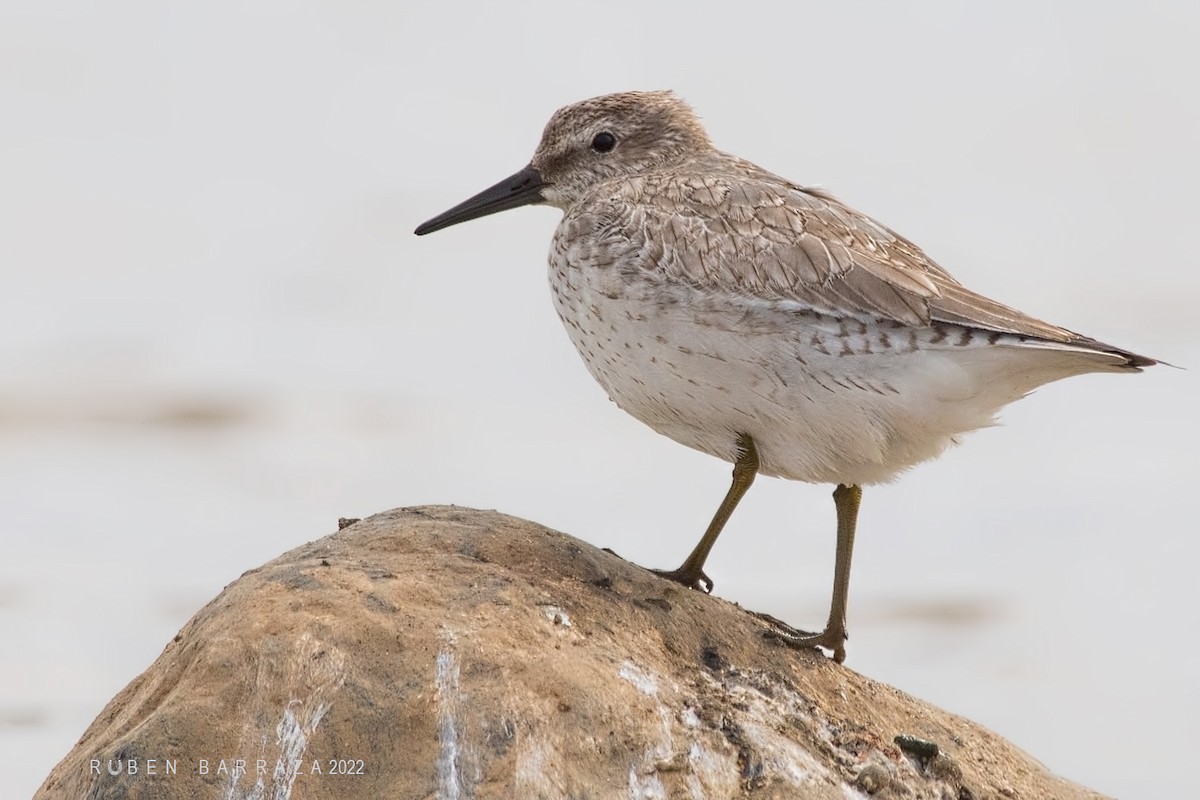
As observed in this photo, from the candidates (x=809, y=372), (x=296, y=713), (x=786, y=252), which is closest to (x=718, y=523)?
(x=809, y=372)

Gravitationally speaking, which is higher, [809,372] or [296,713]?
[809,372]

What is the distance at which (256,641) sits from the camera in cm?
502

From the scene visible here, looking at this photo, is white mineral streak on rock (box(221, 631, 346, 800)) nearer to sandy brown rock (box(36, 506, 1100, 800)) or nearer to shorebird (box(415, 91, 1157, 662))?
sandy brown rock (box(36, 506, 1100, 800))

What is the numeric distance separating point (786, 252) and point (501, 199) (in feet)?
6.56

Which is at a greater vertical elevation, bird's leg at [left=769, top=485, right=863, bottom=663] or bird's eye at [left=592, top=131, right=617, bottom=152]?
bird's eye at [left=592, top=131, right=617, bottom=152]

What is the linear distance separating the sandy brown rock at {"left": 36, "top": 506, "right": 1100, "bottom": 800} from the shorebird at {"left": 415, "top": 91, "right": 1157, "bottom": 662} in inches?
28.0

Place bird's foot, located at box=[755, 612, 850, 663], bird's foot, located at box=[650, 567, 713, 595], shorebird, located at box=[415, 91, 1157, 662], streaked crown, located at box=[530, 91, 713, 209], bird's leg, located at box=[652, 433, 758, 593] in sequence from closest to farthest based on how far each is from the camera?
bird's foot, located at box=[755, 612, 850, 663], shorebird, located at box=[415, 91, 1157, 662], bird's leg, located at box=[652, 433, 758, 593], bird's foot, located at box=[650, 567, 713, 595], streaked crown, located at box=[530, 91, 713, 209]

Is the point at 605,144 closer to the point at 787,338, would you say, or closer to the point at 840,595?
the point at 787,338

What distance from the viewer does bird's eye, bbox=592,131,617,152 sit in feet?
25.3

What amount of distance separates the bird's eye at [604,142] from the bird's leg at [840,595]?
7.09ft

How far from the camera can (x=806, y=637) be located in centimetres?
643

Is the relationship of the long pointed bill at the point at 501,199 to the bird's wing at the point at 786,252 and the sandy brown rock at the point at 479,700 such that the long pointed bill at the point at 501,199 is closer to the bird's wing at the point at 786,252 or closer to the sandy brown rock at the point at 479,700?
the bird's wing at the point at 786,252

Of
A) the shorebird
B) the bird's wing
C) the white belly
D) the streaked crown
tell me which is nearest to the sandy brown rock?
the shorebird

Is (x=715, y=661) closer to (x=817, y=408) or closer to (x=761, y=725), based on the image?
(x=761, y=725)
